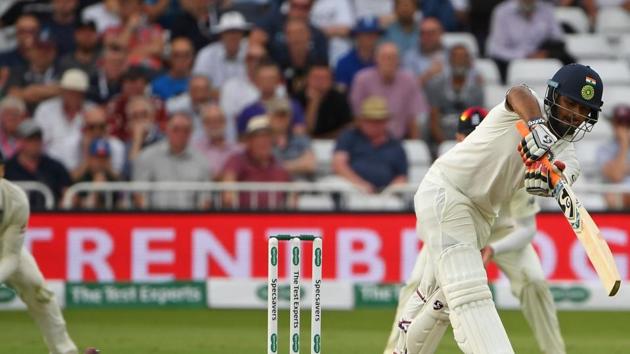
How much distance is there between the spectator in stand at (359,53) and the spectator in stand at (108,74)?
7.05 ft

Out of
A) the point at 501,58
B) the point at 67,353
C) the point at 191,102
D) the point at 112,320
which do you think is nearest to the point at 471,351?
the point at 67,353

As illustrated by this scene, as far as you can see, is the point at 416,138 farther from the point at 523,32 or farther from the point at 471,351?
the point at 471,351

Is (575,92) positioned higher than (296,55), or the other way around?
(575,92)

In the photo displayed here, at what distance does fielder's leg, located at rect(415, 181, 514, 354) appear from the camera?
20.1 ft

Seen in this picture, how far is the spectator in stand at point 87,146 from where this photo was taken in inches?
493

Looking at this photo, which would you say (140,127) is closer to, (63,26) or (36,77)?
(36,77)

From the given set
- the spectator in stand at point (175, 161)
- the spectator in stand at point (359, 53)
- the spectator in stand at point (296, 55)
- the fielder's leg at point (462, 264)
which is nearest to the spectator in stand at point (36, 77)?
the spectator in stand at point (175, 161)

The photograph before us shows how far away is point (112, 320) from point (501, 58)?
17.6 feet

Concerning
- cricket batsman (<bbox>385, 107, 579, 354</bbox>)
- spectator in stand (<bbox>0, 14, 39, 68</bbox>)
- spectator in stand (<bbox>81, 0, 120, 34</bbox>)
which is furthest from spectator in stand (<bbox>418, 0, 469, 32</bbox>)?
cricket batsman (<bbox>385, 107, 579, 354</bbox>)

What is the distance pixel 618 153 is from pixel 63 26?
5.76 meters

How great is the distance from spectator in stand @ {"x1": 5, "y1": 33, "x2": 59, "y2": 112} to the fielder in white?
769 centimetres

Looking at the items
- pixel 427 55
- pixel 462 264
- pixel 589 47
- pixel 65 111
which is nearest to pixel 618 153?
pixel 427 55

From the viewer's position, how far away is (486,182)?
6.30 meters

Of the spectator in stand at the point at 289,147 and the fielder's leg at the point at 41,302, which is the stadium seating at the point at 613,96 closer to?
the spectator in stand at the point at 289,147
